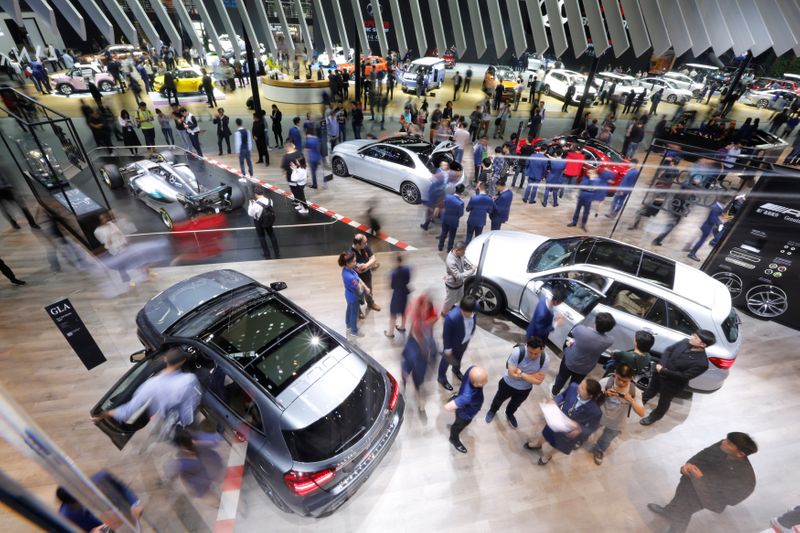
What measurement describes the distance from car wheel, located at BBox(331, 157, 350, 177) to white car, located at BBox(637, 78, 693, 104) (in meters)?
19.6

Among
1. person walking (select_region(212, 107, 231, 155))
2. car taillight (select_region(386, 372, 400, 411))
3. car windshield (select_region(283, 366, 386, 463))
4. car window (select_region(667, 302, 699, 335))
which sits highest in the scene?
person walking (select_region(212, 107, 231, 155))

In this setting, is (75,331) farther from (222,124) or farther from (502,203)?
(222,124)

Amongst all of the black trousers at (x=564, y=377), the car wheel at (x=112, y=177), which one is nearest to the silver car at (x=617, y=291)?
the black trousers at (x=564, y=377)

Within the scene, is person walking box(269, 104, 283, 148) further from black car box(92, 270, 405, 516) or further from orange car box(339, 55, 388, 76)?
orange car box(339, 55, 388, 76)

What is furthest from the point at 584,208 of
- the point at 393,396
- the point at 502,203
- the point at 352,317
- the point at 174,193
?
the point at 174,193

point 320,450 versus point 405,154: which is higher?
point 405,154

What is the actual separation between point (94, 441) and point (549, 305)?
19.4ft

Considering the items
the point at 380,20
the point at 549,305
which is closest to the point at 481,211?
the point at 549,305

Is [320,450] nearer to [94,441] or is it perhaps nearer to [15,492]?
[15,492]

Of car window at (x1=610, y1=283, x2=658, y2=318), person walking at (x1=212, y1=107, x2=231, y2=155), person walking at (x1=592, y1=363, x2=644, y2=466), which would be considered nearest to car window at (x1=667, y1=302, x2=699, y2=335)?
car window at (x1=610, y1=283, x2=658, y2=318)

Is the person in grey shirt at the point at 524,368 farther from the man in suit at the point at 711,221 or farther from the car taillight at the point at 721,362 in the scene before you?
the man in suit at the point at 711,221

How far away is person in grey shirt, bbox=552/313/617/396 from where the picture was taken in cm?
419

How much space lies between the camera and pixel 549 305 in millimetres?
4855

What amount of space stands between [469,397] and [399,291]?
1.83 m
